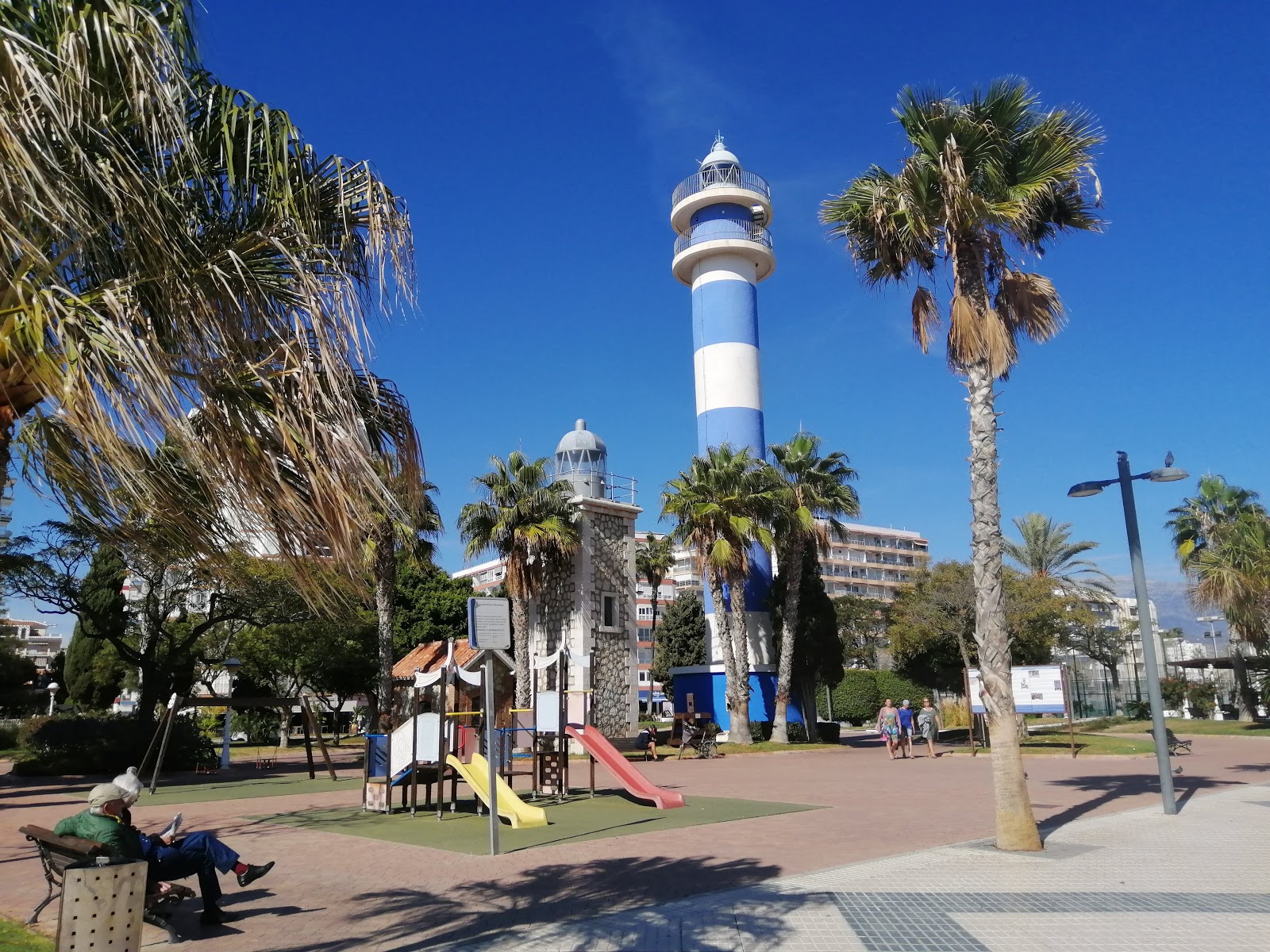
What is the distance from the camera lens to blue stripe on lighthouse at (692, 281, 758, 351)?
38.3 metres

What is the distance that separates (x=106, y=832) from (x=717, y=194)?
37.7 m

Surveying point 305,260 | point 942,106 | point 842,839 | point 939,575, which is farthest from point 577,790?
point 939,575

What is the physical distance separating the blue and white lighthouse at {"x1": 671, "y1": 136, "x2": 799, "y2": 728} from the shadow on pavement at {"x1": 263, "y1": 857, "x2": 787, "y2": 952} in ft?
81.1

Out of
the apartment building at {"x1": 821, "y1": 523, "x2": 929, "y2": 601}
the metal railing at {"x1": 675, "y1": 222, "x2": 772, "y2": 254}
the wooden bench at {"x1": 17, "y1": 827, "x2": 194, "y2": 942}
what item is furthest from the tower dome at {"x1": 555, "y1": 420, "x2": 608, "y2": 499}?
the apartment building at {"x1": 821, "y1": 523, "x2": 929, "y2": 601}

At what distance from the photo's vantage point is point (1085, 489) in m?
12.8

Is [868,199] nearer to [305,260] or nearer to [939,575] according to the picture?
[305,260]

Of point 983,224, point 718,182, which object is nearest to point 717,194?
point 718,182

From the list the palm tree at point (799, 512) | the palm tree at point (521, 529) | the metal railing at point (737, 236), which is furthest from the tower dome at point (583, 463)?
the metal railing at point (737, 236)

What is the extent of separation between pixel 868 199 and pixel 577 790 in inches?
458

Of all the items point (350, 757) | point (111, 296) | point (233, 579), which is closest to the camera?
point (111, 296)

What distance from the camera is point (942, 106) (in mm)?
10586

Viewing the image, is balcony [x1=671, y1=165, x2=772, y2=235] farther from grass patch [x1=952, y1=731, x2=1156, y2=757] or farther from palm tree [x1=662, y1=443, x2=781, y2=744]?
grass patch [x1=952, y1=731, x2=1156, y2=757]

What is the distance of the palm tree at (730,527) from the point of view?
30078mm

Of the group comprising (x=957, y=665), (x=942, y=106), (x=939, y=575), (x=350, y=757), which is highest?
(x=942, y=106)
